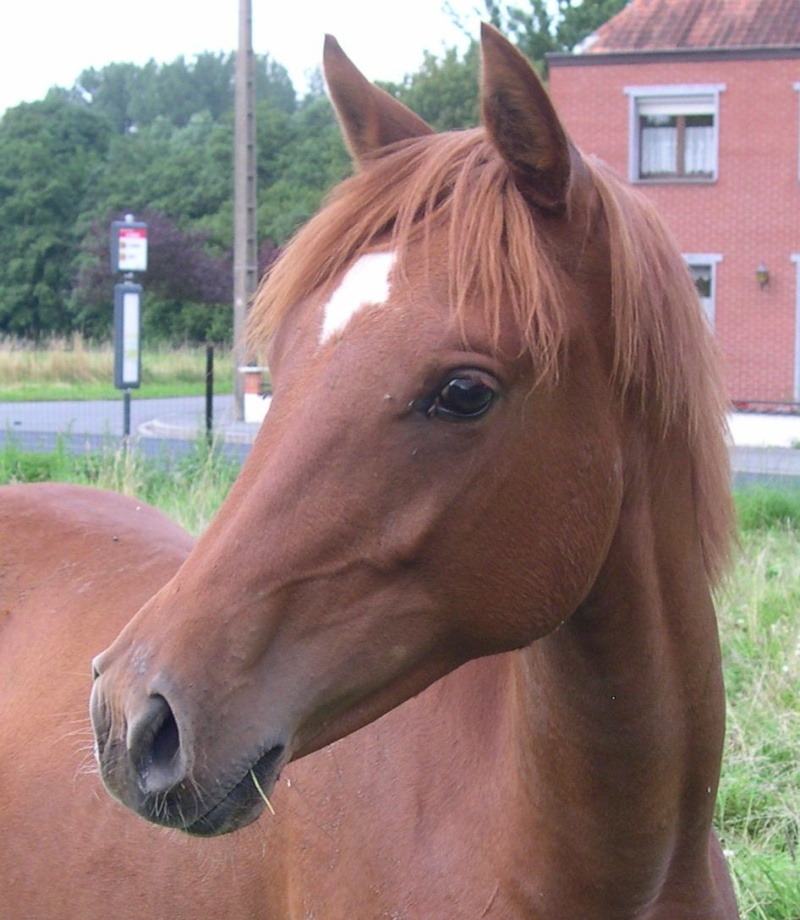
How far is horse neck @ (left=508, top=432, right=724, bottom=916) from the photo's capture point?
178cm

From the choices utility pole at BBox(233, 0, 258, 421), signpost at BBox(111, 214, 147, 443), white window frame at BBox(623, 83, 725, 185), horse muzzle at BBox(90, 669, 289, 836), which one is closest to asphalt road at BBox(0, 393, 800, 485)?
signpost at BBox(111, 214, 147, 443)

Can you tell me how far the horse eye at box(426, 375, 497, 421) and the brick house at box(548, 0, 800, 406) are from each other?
21268 mm

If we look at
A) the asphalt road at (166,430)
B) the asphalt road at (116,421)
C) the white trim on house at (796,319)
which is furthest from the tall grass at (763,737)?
the white trim on house at (796,319)

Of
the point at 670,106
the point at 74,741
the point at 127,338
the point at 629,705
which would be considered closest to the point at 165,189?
the point at 670,106

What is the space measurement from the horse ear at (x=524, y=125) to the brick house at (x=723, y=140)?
69.2 feet

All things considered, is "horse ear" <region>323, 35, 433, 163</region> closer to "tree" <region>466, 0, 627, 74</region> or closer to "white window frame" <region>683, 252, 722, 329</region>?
"white window frame" <region>683, 252, 722, 329</region>

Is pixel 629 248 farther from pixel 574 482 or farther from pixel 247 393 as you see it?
pixel 247 393

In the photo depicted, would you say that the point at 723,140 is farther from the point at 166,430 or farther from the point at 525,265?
A: the point at 525,265

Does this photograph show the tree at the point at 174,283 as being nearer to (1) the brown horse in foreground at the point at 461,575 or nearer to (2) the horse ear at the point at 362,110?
(2) the horse ear at the point at 362,110

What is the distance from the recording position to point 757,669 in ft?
15.3

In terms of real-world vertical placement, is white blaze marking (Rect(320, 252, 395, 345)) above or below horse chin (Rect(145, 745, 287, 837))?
above

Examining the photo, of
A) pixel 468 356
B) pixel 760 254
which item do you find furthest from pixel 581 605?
pixel 760 254

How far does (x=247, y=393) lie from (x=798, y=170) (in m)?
12.6

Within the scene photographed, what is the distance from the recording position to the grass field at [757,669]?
3.23 m
